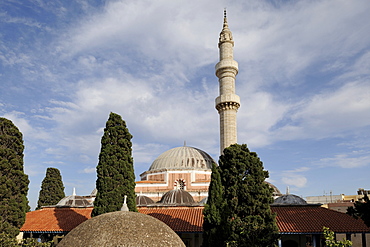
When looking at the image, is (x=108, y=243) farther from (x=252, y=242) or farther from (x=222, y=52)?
(x=222, y=52)

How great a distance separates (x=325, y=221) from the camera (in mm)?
21609

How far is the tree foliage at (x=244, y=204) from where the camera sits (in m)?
17.1

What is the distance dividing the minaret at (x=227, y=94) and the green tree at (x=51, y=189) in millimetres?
20609

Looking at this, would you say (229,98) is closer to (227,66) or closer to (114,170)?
(227,66)

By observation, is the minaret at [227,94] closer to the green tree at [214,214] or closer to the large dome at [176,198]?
the large dome at [176,198]

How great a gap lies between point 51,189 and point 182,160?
16.7 meters

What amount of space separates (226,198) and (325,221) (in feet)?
27.0

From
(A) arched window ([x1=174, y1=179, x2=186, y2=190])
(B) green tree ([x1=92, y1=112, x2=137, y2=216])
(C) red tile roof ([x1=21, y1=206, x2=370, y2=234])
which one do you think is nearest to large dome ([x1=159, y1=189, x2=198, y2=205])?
(C) red tile roof ([x1=21, y1=206, x2=370, y2=234])

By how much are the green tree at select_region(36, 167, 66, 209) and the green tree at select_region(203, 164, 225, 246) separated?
25329 mm

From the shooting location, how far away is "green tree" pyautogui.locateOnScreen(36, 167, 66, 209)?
3716 cm

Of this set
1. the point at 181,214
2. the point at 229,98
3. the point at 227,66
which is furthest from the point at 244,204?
the point at 227,66

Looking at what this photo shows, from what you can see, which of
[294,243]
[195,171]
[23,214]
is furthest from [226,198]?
[195,171]

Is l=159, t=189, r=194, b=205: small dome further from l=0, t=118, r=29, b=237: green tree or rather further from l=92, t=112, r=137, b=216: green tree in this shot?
l=0, t=118, r=29, b=237: green tree

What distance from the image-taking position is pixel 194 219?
75.4 ft
